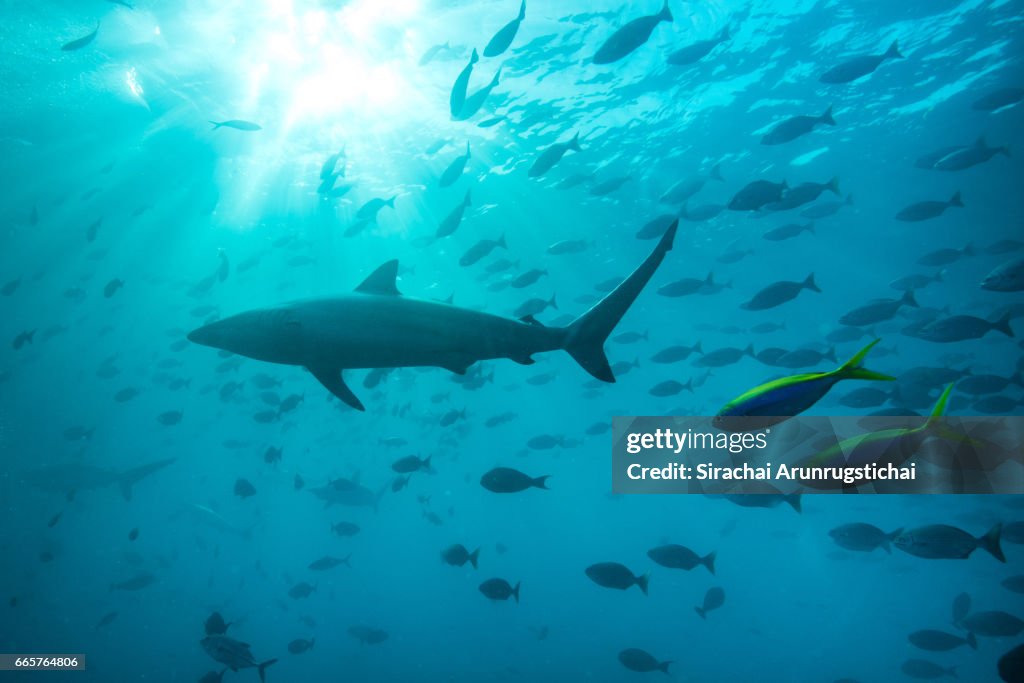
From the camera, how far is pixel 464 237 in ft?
79.5

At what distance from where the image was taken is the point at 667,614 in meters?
62.0

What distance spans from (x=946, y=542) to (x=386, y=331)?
7.12m

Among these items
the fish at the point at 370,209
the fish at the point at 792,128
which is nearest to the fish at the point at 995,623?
the fish at the point at 792,128

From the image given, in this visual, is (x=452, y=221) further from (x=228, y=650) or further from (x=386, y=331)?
(x=228, y=650)

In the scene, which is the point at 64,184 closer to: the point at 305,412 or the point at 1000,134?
the point at 305,412

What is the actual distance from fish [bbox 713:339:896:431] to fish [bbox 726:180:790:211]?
535cm

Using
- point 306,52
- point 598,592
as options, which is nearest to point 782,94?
point 306,52

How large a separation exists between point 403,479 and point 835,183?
40.4ft

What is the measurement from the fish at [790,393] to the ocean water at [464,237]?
246 cm

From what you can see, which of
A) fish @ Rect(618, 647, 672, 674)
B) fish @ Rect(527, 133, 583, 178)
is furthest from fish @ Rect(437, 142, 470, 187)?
fish @ Rect(618, 647, 672, 674)

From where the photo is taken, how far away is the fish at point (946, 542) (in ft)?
19.0

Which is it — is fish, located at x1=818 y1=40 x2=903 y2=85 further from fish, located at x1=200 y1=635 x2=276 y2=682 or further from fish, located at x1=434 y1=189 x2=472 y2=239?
fish, located at x1=200 y1=635 x2=276 y2=682

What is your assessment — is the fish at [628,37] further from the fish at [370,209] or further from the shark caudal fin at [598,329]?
the fish at [370,209]

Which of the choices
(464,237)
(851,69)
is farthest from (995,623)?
(464,237)
